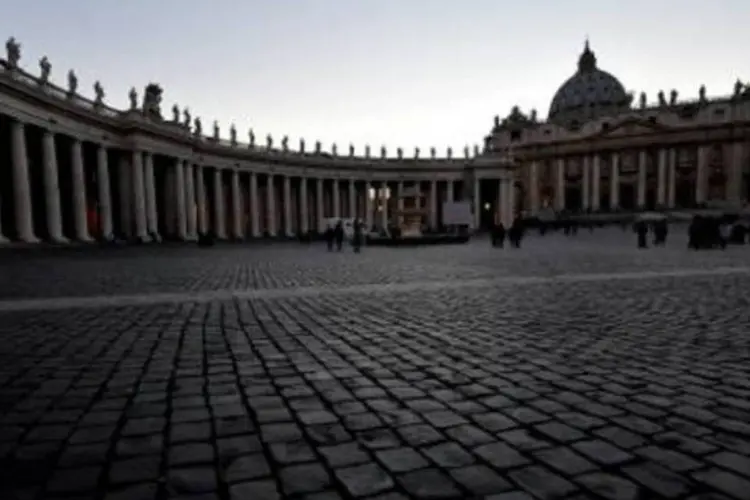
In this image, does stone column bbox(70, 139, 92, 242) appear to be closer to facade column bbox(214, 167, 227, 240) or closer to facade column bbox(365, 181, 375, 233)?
facade column bbox(214, 167, 227, 240)

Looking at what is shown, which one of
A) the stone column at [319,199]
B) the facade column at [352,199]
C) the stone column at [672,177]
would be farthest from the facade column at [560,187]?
the stone column at [319,199]

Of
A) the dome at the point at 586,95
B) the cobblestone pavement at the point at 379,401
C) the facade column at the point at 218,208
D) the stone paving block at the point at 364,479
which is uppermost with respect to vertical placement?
the dome at the point at 586,95

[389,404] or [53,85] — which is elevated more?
[53,85]

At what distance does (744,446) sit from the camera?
151 inches

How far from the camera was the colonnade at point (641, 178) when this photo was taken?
309ft

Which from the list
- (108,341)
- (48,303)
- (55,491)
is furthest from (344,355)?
(48,303)

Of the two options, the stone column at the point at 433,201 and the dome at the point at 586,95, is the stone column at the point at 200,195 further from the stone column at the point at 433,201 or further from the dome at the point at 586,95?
the dome at the point at 586,95

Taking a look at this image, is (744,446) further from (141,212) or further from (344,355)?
(141,212)

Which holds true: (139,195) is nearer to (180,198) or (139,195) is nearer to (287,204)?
(180,198)

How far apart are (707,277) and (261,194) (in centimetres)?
Answer: 6586

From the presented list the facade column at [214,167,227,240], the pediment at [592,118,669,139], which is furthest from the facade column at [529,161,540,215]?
the facade column at [214,167,227,240]

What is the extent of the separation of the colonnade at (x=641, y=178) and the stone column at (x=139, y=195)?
77262 mm

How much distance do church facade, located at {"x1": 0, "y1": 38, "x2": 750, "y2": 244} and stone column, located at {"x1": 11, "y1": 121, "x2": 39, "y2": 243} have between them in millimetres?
75

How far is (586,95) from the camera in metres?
136
